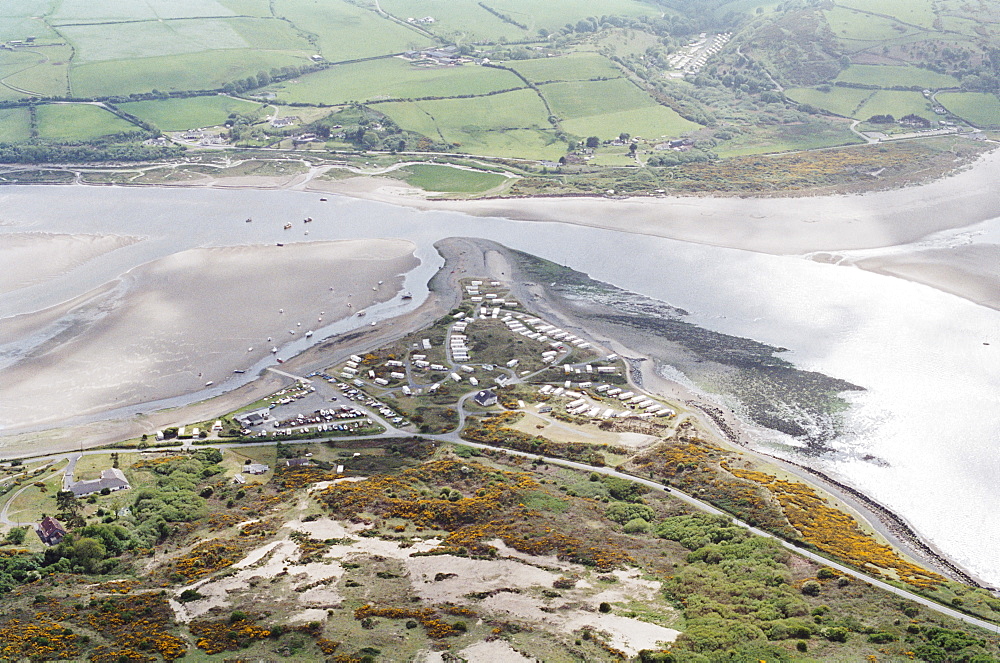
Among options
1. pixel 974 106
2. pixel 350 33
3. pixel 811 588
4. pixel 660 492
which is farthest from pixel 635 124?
pixel 811 588

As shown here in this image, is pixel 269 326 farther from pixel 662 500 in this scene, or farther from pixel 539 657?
pixel 539 657

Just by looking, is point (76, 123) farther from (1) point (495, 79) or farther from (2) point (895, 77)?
(2) point (895, 77)

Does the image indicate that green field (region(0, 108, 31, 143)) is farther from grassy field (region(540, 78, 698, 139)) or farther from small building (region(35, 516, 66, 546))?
small building (region(35, 516, 66, 546))

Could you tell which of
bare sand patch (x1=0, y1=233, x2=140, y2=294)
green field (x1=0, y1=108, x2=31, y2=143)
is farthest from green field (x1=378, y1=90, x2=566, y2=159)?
green field (x1=0, y1=108, x2=31, y2=143)

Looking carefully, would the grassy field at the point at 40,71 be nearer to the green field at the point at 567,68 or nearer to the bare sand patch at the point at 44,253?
the bare sand patch at the point at 44,253

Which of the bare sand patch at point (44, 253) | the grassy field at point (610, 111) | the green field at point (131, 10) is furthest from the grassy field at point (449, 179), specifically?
the green field at point (131, 10)

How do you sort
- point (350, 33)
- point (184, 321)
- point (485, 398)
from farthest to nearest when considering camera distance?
point (350, 33) → point (184, 321) → point (485, 398)
